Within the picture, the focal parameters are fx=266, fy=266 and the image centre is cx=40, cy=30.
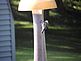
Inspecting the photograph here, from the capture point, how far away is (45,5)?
1.29m

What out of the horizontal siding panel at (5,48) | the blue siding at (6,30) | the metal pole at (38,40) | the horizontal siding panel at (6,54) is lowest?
the horizontal siding panel at (6,54)

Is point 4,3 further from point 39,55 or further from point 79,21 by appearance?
point 79,21

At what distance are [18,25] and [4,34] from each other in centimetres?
855

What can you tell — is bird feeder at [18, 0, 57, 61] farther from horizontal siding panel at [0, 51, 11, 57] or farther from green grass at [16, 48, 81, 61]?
green grass at [16, 48, 81, 61]

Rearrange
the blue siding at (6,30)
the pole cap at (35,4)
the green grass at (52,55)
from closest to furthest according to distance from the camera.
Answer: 1. the pole cap at (35,4)
2. the blue siding at (6,30)
3. the green grass at (52,55)

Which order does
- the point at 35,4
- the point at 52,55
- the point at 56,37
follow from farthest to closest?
1. the point at 56,37
2. the point at 52,55
3. the point at 35,4

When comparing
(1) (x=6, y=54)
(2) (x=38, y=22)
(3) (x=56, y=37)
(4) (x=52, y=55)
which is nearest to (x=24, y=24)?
(3) (x=56, y=37)

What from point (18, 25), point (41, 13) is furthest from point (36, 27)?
point (18, 25)

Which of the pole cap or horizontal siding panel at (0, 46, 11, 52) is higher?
the pole cap

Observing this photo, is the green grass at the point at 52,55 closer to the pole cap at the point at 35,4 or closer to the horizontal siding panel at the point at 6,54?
the horizontal siding panel at the point at 6,54

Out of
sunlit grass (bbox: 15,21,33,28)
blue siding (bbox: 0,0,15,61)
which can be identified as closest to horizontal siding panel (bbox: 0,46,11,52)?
blue siding (bbox: 0,0,15,61)

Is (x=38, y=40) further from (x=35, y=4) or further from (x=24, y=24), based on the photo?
(x=24, y=24)

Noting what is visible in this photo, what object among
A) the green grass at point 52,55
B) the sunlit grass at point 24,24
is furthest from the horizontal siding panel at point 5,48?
the sunlit grass at point 24,24

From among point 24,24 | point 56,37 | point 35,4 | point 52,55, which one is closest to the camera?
point 35,4
